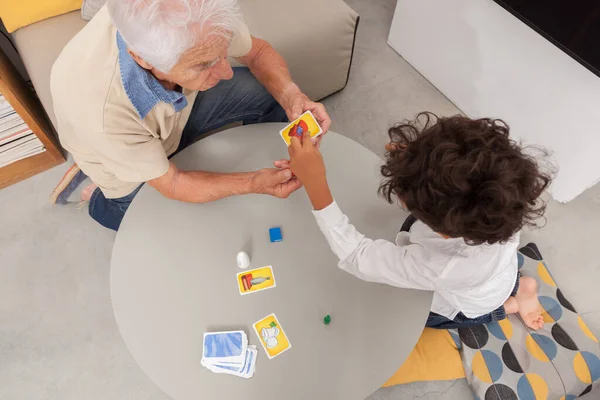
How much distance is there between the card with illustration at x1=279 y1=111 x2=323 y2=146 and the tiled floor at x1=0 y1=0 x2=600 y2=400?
0.99m

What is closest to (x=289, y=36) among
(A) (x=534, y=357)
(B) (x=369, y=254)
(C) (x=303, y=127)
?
(C) (x=303, y=127)

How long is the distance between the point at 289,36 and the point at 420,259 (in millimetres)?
1253

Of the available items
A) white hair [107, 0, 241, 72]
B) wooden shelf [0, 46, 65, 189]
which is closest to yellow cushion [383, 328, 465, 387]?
white hair [107, 0, 241, 72]

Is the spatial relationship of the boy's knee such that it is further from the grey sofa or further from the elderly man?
the grey sofa

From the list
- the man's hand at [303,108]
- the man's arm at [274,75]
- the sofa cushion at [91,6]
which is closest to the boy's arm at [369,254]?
the man's hand at [303,108]

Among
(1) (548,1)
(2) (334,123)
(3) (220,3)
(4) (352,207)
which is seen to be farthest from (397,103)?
(3) (220,3)

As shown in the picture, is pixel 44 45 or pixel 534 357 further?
pixel 44 45

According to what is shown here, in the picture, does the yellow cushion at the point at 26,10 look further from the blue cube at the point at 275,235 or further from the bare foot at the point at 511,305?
the bare foot at the point at 511,305

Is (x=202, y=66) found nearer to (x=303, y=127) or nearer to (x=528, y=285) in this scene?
(x=303, y=127)

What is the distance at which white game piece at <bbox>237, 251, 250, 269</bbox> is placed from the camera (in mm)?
1396

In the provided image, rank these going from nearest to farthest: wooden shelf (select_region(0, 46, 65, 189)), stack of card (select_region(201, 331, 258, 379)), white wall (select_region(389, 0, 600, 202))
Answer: stack of card (select_region(201, 331, 258, 379)), white wall (select_region(389, 0, 600, 202)), wooden shelf (select_region(0, 46, 65, 189))

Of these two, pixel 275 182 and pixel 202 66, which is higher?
pixel 202 66

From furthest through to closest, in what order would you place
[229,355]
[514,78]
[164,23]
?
[514,78] → [229,355] → [164,23]

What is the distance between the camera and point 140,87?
1.24 metres
